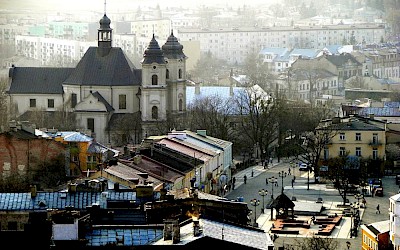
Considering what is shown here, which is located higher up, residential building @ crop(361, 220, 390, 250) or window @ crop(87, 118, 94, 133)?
window @ crop(87, 118, 94, 133)

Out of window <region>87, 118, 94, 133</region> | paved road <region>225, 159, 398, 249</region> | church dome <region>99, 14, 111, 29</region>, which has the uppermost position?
church dome <region>99, 14, 111, 29</region>

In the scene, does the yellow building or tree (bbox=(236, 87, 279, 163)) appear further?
tree (bbox=(236, 87, 279, 163))

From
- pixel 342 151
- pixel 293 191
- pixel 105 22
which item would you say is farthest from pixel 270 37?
pixel 293 191

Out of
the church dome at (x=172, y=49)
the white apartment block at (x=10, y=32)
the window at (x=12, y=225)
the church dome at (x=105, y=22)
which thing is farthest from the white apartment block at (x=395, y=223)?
the white apartment block at (x=10, y=32)

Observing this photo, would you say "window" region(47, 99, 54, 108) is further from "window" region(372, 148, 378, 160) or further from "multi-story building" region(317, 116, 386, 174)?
"window" region(372, 148, 378, 160)

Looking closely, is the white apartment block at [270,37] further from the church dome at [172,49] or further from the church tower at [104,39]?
the church dome at [172,49]

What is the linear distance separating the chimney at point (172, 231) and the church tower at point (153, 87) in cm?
3796

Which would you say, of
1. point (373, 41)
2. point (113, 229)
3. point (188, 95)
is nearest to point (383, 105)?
point (188, 95)

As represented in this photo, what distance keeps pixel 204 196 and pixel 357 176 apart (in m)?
20.3

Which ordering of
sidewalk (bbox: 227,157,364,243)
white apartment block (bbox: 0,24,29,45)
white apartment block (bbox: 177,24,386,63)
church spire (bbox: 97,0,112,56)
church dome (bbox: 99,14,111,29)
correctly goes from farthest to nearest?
white apartment block (bbox: 177,24,386,63), white apartment block (bbox: 0,24,29,45), church dome (bbox: 99,14,111,29), church spire (bbox: 97,0,112,56), sidewalk (bbox: 227,157,364,243)

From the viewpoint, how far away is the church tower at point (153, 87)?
6688 centimetres

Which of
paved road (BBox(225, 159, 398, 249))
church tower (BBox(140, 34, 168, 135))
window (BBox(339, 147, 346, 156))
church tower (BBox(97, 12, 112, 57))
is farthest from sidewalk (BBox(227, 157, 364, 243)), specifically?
church tower (BBox(97, 12, 112, 57))

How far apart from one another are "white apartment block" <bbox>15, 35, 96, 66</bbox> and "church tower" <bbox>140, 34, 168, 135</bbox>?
6212 cm

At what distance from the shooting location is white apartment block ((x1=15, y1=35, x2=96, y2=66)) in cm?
13350
